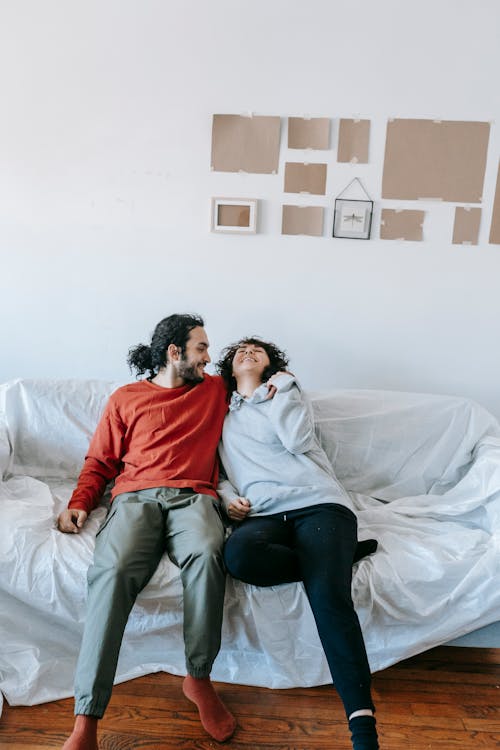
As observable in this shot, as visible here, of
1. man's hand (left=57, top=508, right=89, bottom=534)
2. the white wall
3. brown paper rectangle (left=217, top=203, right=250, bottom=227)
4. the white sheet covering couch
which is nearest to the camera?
the white sheet covering couch

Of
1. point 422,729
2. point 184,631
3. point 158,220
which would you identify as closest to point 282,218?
point 158,220

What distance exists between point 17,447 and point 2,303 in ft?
2.23

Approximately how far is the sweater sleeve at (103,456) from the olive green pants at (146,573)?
14 centimetres

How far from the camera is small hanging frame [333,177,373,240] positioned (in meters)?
2.19

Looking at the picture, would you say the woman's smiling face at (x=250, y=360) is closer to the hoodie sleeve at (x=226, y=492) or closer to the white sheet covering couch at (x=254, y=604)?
the hoodie sleeve at (x=226, y=492)

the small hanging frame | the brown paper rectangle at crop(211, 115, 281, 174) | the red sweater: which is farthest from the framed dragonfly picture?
the red sweater

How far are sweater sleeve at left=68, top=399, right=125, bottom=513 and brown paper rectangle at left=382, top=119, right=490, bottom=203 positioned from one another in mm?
1317

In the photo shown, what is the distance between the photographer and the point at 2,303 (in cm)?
238

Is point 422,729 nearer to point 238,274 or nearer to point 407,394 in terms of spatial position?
point 407,394

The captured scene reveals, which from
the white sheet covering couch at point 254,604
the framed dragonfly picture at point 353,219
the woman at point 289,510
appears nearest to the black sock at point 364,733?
the woman at point 289,510

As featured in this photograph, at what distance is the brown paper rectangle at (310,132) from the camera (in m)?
2.15

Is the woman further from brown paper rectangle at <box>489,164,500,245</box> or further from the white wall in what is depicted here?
brown paper rectangle at <box>489,164,500,245</box>

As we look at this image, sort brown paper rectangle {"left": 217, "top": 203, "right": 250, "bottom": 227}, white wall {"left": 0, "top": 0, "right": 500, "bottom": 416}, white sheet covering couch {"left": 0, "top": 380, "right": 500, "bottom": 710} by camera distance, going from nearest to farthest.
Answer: white sheet covering couch {"left": 0, "top": 380, "right": 500, "bottom": 710} < white wall {"left": 0, "top": 0, "right": 500, "bottom": 416} < brown paper rectangle {"left": 217, "top": 203, "right": 250, "bottom": 227}

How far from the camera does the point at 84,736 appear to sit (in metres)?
1.25
